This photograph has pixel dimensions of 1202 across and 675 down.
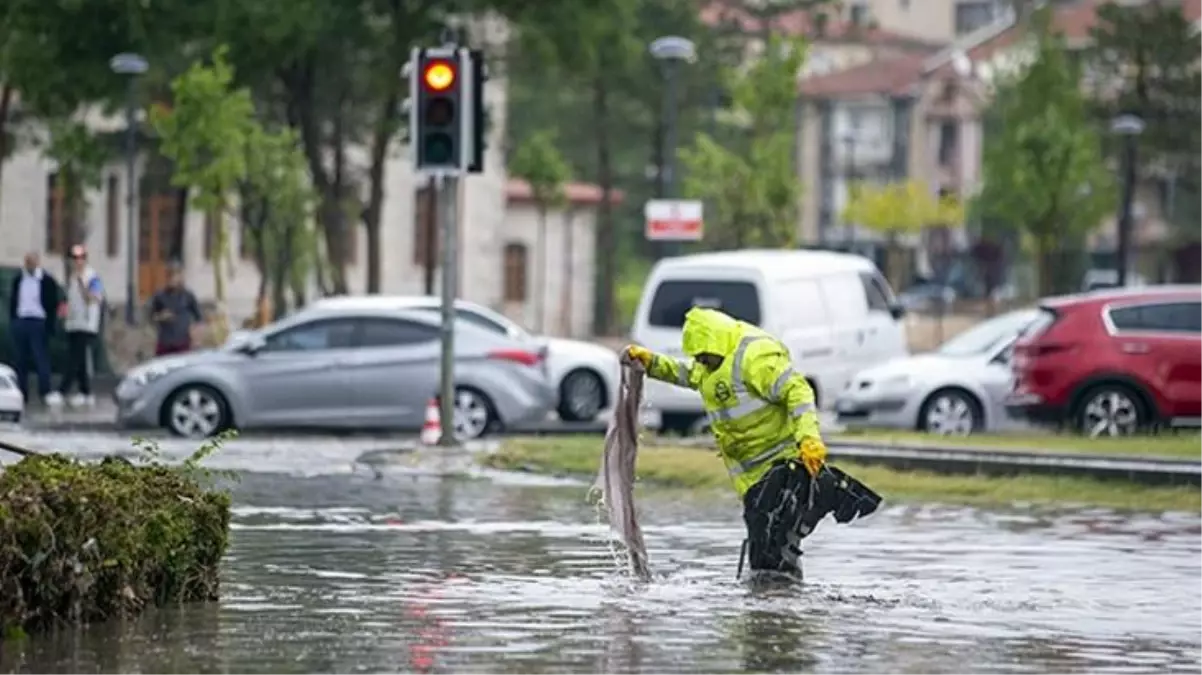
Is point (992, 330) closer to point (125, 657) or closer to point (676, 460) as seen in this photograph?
point (676, 460)

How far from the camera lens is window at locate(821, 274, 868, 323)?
34.3 meters

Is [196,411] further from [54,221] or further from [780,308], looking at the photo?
[54,221]

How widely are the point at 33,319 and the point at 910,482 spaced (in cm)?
1525

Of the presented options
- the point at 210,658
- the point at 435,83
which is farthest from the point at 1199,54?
the point at 210,658

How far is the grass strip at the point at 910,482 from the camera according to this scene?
2323 centimetres

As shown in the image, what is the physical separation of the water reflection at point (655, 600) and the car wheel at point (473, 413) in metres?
9.37

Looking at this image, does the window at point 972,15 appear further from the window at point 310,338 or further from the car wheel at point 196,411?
the car wheel at point 196,411

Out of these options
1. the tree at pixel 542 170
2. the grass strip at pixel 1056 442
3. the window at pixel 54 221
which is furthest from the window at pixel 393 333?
the tree at pixel 542 170

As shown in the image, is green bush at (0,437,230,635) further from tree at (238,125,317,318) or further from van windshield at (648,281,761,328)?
tree at (238,125,317,318)

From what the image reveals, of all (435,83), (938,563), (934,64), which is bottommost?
(938,563)

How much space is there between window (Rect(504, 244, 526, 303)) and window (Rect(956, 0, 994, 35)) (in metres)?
73.5

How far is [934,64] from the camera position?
13050cm

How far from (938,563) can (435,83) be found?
10380 mm

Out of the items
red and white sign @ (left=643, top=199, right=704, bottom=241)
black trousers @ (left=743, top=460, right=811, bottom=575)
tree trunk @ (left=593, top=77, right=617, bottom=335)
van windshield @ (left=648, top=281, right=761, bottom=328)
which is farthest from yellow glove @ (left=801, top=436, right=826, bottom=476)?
tree trunk @ (left=593, top=77, right=617, bottom=335)
